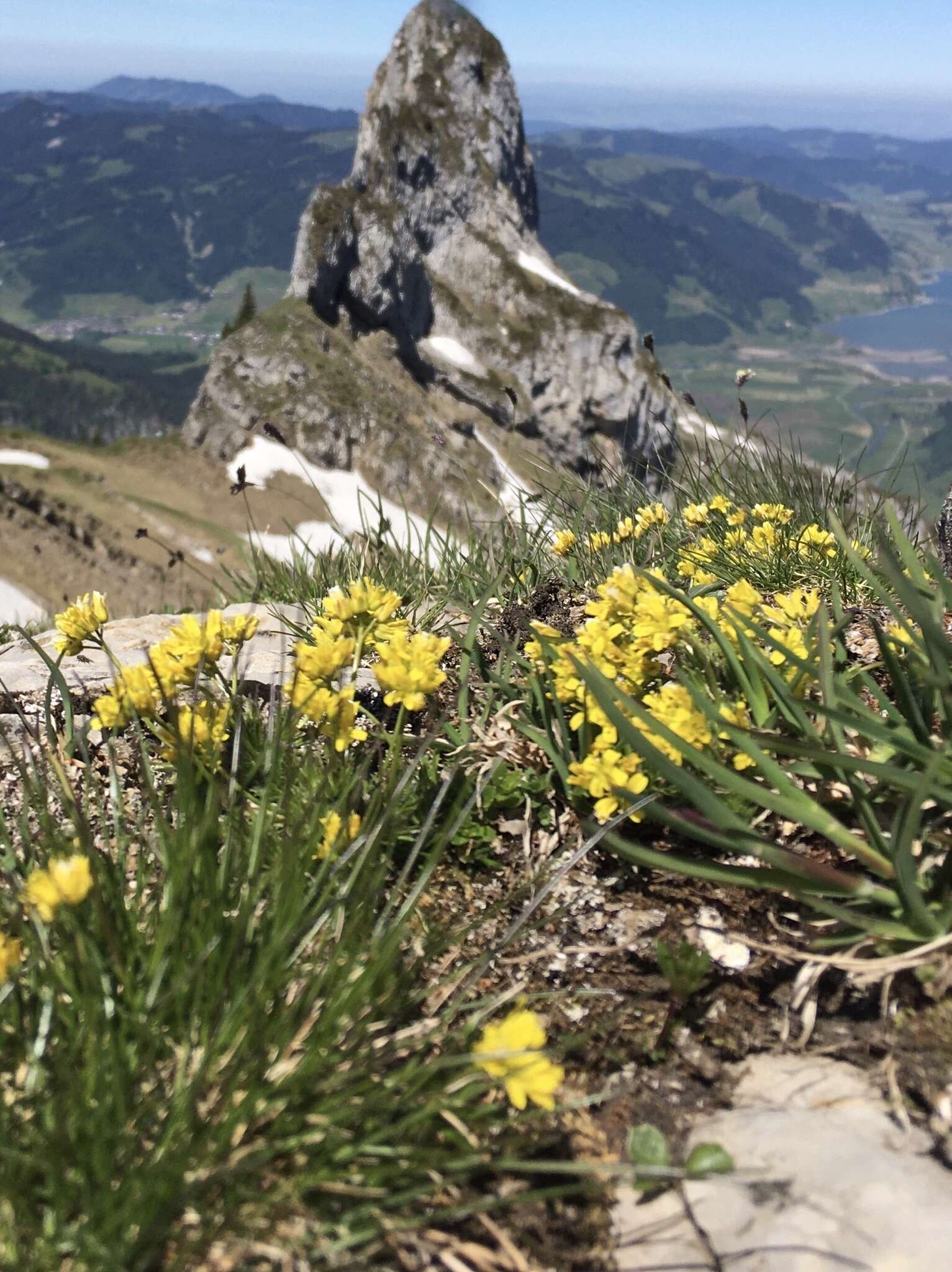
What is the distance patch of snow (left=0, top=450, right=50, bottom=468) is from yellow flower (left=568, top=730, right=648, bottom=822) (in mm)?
58978

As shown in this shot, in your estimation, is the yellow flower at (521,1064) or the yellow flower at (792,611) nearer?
the yellow flower at (521,1064)

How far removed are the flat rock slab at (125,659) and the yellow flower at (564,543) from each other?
3.61ft

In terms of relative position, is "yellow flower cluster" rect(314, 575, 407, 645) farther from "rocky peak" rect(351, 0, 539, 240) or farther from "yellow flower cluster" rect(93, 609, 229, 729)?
"rocky peak" rect(351, 0, 539, 240)

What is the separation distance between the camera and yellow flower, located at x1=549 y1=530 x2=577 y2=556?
3.78 meters

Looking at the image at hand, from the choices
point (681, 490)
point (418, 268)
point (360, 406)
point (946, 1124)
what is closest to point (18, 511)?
point (360, 406)

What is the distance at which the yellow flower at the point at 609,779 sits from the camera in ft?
6.83

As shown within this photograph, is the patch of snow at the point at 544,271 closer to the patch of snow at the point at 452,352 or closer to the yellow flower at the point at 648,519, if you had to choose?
the patch of snow at the point at 452,352

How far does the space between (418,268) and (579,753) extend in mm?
105179

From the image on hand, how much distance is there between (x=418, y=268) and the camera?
325 ft

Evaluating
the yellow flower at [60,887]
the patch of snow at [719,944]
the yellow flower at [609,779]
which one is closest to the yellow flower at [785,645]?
the yellow flower at [609,779]

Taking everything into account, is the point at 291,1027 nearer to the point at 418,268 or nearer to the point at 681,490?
the point at 681,490

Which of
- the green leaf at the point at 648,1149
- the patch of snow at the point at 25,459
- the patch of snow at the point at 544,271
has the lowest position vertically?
the patch of snow at the point at 25,459

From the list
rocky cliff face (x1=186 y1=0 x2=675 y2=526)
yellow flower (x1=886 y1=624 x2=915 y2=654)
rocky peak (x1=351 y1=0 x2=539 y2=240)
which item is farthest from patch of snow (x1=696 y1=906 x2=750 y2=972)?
rocky peak (x1=351 y1=0 x2=539 y2=240)

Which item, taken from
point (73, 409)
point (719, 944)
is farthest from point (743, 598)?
point (73, 409)
